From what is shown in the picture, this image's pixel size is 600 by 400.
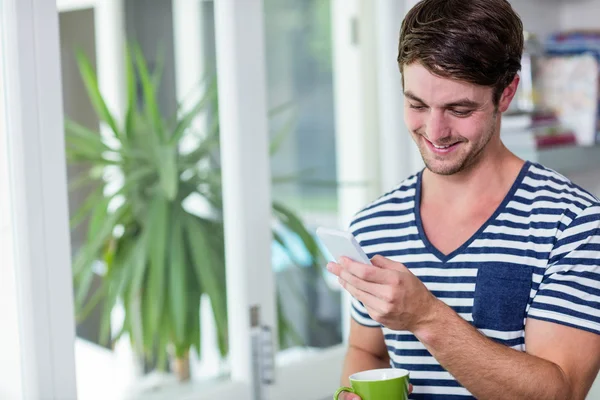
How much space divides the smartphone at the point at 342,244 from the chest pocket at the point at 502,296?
25cm

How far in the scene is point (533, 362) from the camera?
114cm

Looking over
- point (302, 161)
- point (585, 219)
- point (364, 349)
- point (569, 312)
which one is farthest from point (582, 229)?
point (302, 161)

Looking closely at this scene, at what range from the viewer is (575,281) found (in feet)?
3.92

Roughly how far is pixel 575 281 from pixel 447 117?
0.30 metres

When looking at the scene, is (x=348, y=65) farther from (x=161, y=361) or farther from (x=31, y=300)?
(x=31, y=300)

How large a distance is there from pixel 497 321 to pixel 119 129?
952 mm

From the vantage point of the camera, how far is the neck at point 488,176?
1.32m

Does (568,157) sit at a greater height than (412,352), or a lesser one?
greater

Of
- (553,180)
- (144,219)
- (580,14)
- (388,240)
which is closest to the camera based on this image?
(553,180)

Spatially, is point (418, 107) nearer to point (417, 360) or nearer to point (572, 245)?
point (572, 245)

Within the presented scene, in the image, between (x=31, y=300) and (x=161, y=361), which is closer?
(x=31, y=300)

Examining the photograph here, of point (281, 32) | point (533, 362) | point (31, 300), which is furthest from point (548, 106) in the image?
point (31, 300)

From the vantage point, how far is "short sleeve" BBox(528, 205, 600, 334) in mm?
1186

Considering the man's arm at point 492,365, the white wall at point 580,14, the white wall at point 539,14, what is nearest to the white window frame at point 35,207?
the man's arm at point 492,365
